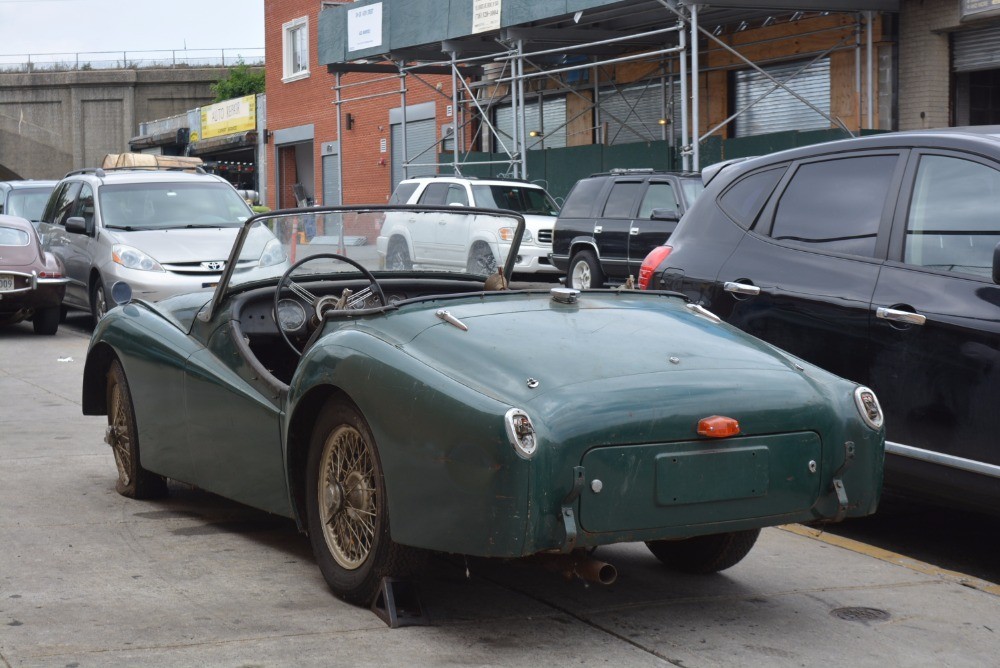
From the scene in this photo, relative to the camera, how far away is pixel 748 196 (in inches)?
267

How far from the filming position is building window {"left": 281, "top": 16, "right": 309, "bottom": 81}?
3984 cm

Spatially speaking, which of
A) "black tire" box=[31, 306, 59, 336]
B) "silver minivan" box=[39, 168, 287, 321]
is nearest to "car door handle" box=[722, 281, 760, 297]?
"silver minivan" box=[39, 168, 287, 321]

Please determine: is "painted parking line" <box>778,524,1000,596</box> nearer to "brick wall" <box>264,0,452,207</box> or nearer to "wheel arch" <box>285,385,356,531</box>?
"wheel arch" <box>285,385,356,531</box>

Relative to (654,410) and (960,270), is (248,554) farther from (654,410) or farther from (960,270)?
(960,270)

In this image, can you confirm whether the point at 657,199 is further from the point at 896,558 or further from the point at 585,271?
the point at 896,558

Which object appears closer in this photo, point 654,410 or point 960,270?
point 654,410

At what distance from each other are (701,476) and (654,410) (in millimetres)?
254

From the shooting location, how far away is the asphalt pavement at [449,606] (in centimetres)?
418

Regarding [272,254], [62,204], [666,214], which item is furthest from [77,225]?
[272,254]

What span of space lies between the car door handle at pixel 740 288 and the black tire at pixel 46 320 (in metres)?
11.7

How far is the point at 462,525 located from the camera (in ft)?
13.3

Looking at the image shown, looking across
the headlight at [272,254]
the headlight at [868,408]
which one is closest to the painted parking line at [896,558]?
the headlight at [868,408]

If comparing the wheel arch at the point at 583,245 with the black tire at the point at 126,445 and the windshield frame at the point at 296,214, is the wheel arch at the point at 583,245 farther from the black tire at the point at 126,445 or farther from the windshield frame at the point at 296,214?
the windshield frame at the point at 296,214

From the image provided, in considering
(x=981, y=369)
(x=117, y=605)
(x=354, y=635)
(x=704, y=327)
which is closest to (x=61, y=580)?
(x=117, y=605)
